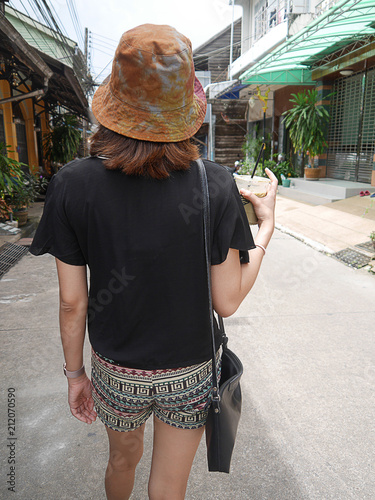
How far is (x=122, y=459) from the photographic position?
4.25ft

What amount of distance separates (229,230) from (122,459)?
825 mm

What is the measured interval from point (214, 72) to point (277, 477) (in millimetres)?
24955

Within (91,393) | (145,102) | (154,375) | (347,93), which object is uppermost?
(347,93)

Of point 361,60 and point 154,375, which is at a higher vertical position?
point 361,60

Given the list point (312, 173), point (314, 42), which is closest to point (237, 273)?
point (314, 42)

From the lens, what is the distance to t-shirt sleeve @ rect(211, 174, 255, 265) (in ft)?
3.44

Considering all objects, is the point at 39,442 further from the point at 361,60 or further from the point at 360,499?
the point at 361,60

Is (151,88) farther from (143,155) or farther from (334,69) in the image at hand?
(334,69)

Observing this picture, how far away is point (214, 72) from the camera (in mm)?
23984

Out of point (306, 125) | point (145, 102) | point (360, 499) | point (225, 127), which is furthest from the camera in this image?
point (225, 127)

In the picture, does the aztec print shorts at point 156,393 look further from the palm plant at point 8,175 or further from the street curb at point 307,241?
the palm plant at point 8,175

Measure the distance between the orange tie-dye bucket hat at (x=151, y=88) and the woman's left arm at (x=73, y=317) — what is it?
1.39ft

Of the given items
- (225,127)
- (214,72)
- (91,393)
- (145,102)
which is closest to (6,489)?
(91,393)

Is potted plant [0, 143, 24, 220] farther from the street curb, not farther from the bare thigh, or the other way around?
the bare thigh
